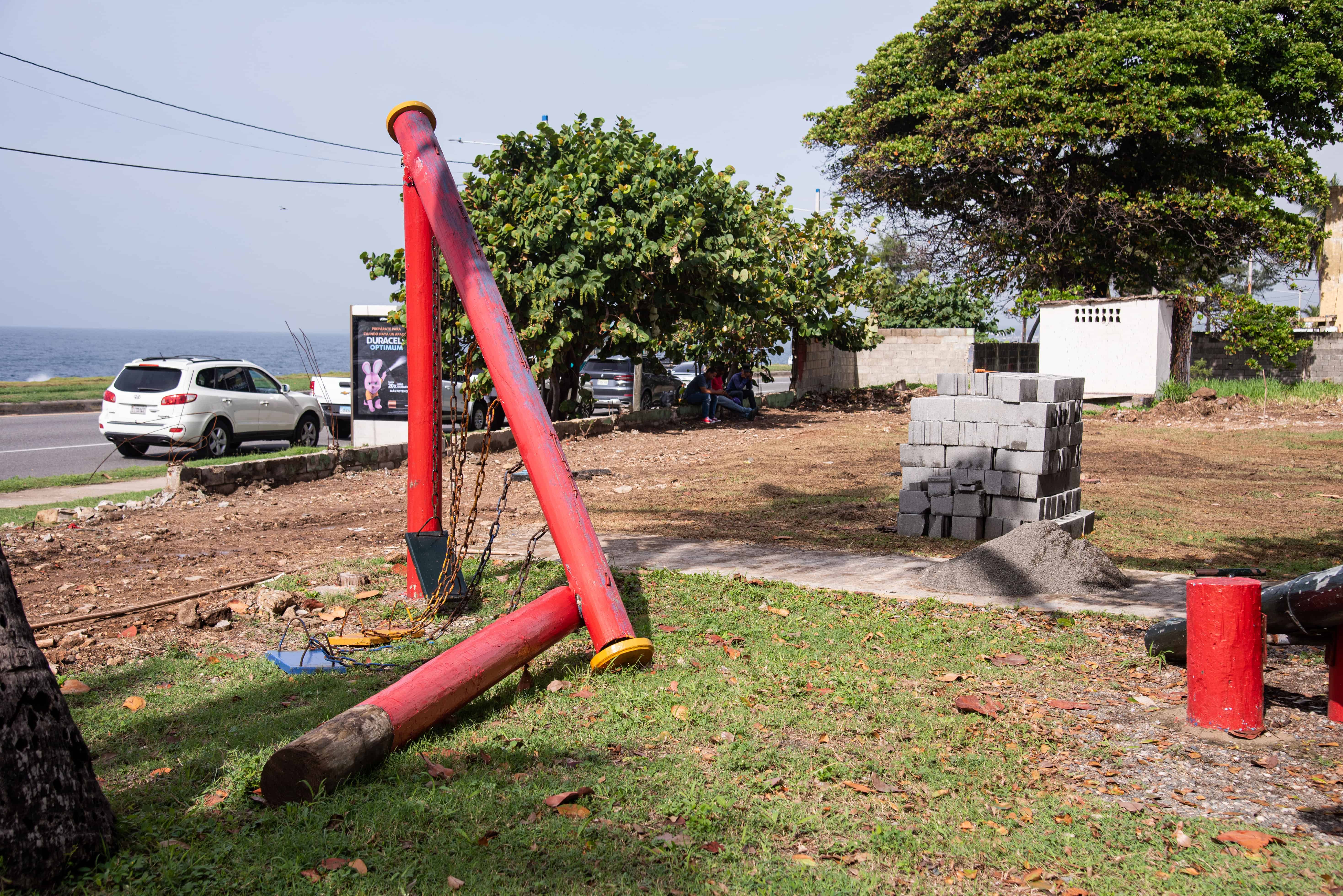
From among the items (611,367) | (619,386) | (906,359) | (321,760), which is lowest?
(321,760)

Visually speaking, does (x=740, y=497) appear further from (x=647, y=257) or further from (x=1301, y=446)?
(x=1301, y=446)

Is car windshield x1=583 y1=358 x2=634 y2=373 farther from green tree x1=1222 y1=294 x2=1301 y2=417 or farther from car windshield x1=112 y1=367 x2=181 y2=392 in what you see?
green tree x1=1222 y1=294 x2=1301 y2=417

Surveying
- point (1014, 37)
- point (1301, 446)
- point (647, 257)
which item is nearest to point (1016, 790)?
point (647, 257)

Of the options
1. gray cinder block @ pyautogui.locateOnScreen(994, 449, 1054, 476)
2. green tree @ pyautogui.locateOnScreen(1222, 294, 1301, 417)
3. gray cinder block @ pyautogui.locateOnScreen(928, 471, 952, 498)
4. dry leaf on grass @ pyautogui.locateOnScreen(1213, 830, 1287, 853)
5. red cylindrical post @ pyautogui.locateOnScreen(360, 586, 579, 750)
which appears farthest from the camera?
green tree @ pyautogui.locateOnScreen(1222, 294, 1301, 417)

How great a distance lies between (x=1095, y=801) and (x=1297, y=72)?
26.4 m

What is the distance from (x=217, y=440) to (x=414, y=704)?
12.9m

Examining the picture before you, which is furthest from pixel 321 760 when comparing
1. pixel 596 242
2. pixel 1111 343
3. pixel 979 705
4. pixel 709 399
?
pixel 1111 343

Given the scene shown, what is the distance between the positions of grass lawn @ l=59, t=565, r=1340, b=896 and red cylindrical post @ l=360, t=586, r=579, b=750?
170 mm

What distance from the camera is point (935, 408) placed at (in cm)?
924

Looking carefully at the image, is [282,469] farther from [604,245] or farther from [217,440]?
[604,245]

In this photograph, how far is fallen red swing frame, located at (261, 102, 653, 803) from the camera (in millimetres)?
3795

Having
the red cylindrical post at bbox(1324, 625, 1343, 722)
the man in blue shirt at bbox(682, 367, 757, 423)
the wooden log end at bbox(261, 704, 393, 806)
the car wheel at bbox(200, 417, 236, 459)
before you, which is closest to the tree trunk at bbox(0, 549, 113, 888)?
the wooden log end at bbox(261, 704, 393, 806)

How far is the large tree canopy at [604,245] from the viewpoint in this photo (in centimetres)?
1584

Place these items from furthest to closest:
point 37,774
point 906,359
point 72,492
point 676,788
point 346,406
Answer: point 906,359, point 346,406, point 72,492, point 676,788, point 37,774
